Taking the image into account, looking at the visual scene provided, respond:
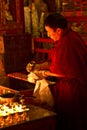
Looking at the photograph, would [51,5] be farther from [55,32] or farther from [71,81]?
[71,81]

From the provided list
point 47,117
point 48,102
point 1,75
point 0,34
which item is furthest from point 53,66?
point 0,34

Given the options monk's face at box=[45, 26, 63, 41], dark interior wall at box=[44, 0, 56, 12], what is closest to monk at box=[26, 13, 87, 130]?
monk's face at box=[45, 26, 63, 41]

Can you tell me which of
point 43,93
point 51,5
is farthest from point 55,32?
point 51,5

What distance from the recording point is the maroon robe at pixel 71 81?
4.02 m

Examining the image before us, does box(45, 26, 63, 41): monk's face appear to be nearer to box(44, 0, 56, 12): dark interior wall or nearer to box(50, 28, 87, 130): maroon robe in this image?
box(50, 28, 87, 130): maroon robe

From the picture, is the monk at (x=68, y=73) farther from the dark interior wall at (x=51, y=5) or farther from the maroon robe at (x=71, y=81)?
the dark interior wall at (x=51, y=5)

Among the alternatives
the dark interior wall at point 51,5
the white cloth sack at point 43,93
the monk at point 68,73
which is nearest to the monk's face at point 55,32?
the monk at point 68,73

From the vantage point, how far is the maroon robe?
402cm

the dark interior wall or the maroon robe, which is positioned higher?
the dark interior wall

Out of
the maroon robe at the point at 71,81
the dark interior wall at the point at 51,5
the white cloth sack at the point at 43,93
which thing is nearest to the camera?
the maroon robe at the point at 71,81

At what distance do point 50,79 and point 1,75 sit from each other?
1643 mm

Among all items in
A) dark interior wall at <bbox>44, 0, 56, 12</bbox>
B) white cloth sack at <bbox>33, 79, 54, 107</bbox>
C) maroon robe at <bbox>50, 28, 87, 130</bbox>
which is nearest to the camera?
maroon robe at <bbox>50, 28, 87, 130</bbox>

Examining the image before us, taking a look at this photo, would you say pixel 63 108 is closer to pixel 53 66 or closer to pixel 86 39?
pixel 53 66

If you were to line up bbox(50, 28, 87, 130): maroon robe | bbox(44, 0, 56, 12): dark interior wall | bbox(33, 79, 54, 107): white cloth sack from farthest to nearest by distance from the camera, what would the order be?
bbox(44, 0, 56, 12): dark interior wall → bbox(33, 79, 54, 107): white cloth sack → bbox(50, 28, 87, 130): maroon robe
